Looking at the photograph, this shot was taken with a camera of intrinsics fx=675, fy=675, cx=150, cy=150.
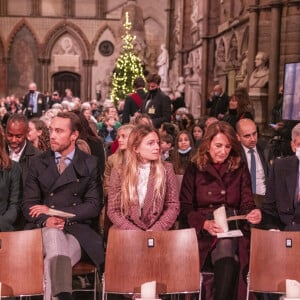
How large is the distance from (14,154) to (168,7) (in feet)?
88.5

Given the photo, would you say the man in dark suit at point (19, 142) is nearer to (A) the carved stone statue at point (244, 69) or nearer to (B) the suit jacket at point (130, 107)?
(B) the suit jacket at point (130, 107)

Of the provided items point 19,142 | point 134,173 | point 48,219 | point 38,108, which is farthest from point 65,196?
point 38,108

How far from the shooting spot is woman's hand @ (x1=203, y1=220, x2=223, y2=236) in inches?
191

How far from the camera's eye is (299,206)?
500cm

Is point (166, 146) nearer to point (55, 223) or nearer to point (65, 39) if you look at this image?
point (55, 223)

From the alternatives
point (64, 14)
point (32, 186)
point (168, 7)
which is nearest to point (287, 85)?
point (32, 186)

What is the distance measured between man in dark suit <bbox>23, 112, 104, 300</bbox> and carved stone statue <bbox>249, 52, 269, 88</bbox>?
306 inches

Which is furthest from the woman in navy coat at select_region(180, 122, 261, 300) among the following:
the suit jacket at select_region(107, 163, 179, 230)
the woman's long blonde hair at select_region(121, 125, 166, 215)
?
the woman's long blonde hair at select_region(121, 125, 166, 215)

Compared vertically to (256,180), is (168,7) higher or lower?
higher

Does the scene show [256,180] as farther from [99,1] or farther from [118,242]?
[99,1]

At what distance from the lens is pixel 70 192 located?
517 cm

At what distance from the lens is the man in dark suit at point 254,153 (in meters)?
6.29

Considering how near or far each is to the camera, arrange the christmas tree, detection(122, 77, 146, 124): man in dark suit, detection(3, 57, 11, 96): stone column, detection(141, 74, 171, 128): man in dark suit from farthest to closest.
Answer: detection(3, 57, 11, 96): stone column, the christmas tree, detection(122, 77, 146, 124): man in dark suit, detection(141, 74, 171, 128): man in dark suit

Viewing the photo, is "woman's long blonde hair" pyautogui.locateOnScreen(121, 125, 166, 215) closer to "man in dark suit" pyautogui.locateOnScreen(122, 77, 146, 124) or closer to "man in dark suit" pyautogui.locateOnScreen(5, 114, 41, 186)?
"man in dark suit" pyautogui.locateOnScreen(5, 114, 41, 186)
